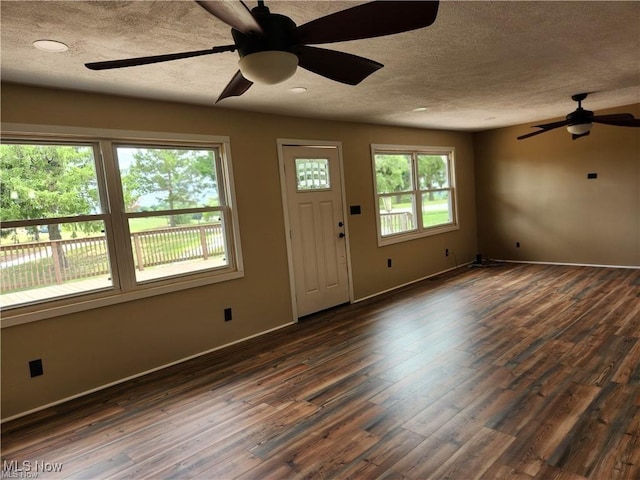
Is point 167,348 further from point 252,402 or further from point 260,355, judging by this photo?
point 252,402

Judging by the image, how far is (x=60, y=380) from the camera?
119 inches

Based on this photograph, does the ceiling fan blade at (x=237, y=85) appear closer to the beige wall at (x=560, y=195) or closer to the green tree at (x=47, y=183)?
the green tree at (x=47, y=183)

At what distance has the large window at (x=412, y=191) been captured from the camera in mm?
5805

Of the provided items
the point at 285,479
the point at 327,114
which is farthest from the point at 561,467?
the point at 327,114

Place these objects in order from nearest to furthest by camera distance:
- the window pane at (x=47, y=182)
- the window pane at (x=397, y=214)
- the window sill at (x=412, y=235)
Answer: the window pane at (x=47, y=182)
the window sill at (x=412, y=235)
the window pane at (x=397, y=214)

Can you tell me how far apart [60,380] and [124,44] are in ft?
8.25

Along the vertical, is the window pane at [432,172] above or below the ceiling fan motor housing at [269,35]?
below

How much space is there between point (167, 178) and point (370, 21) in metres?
2.81

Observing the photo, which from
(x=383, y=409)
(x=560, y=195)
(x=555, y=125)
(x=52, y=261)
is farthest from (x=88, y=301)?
(x=560, y=195)

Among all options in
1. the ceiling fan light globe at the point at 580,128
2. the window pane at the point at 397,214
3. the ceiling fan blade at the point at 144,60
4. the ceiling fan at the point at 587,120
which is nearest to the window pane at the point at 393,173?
the window pane at the point at 397,214

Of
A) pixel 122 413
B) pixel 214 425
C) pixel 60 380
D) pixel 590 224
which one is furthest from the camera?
pixel 590 224

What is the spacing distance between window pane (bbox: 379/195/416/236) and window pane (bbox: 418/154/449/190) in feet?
1.47

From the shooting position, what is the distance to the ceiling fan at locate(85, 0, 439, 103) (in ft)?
4.16

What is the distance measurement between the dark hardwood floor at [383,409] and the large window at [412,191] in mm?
2089
